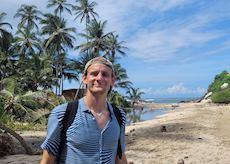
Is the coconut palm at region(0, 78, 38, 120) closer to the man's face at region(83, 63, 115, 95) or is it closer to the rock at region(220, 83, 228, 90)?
the man's face at region(83, 63, 115, 95)

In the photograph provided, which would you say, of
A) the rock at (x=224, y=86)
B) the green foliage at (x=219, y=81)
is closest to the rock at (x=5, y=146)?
the rock at (x=224, y=86)

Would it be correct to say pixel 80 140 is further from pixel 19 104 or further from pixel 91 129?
pixel 19 104

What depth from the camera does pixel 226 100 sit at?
8406 cm

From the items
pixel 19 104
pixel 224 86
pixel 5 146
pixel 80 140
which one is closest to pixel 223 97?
pixel 224 86

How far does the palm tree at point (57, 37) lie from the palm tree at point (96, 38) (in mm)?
2032

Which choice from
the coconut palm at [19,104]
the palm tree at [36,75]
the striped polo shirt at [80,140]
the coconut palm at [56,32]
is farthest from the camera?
the coconut palm at [56,32]

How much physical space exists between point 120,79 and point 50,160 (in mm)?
54594

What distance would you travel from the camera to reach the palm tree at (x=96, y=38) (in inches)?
1923

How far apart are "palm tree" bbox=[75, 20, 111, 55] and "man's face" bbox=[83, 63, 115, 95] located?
150ft

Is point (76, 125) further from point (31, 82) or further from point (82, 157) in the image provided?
point (31, 82)

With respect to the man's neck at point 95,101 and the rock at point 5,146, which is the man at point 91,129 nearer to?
the man's neck at point 95,101

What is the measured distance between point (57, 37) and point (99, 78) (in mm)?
45904

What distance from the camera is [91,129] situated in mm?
2521

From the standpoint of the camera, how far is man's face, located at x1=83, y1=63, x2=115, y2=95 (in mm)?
2602
